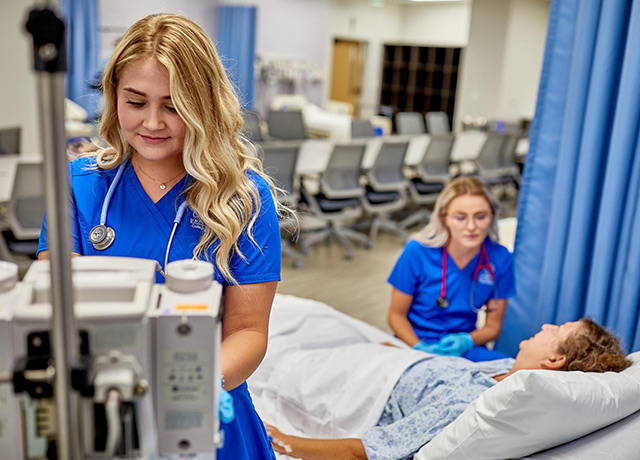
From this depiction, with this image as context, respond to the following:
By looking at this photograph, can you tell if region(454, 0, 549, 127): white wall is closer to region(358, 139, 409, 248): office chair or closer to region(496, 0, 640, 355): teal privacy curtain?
region(358, 139, 409, 248): office chair

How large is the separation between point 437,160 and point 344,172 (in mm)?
1305

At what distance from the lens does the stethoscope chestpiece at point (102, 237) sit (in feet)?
4.27

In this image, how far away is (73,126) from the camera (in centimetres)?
705

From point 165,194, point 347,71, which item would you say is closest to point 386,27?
point 347,71

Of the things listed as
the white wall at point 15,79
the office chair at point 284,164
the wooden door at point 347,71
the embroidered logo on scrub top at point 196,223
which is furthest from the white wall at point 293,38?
the embroidered logo on scrub top at point 196,223

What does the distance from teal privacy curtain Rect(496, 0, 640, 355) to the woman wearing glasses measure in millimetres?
132

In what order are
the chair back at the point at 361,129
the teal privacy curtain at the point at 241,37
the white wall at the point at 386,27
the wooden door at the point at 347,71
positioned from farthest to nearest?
the wooden door at the point at 347,71
the white wall at the point at 386,27
the teal privacy curtain at the point at 241,37
the chair back at the point at 361,129

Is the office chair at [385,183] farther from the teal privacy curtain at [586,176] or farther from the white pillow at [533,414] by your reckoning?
the white pillow at [533,414]

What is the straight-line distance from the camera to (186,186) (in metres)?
1.34

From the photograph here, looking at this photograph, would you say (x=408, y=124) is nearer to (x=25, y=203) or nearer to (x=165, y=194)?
(x=25, y=203)

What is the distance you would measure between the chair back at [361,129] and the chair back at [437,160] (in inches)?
41.8

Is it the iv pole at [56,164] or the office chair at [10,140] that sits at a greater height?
the iv pole at [56,164]

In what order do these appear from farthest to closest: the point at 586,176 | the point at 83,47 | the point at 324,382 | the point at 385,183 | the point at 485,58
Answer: the point at 485,58, the point at 83,47, the point at 385,183, the point at 586,176, the point at 324,382

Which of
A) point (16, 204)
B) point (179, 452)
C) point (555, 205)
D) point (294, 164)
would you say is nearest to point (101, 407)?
point (179, 452)
